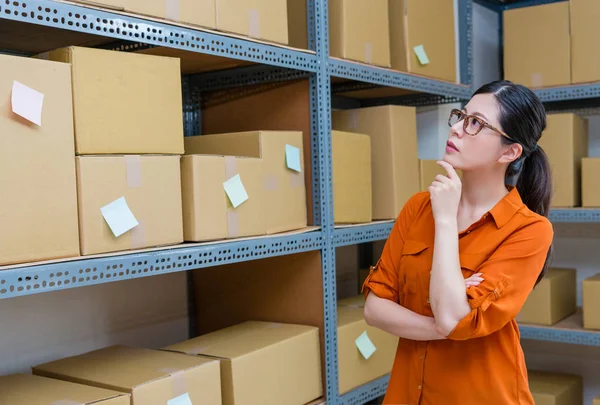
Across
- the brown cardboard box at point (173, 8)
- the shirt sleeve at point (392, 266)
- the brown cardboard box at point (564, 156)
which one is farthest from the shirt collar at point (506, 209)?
the brown cardboard box at point (564, 156)

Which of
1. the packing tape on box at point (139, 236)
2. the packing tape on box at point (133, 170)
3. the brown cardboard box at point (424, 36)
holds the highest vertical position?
the brown cardboard box at point (424, 36)

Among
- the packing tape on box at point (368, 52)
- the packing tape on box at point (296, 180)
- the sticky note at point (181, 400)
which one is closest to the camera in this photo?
the sticky note at point (181, 400)

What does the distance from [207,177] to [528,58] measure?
202cm

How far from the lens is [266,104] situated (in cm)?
255

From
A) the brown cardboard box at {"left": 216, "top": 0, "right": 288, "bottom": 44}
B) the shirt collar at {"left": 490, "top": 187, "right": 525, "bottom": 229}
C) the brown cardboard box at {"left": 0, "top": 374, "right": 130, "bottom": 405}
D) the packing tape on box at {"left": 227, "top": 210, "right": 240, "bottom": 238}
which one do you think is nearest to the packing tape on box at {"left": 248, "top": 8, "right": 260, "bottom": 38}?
the brown cardboard box at {"left": 216, "top": 0, "right": 288, "bottom": 44}

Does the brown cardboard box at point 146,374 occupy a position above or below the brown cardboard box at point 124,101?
below

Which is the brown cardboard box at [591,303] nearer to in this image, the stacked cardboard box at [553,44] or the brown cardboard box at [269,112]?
the stacked cardboard box at [553,44]

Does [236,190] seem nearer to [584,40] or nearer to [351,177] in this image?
[351,177]

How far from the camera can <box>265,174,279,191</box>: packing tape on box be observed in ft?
7.33

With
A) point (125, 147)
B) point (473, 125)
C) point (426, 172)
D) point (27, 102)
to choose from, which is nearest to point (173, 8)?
point (125, 147)

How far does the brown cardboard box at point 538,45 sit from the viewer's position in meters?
3.23

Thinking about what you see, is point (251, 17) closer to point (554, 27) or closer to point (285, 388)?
point (285, 388)

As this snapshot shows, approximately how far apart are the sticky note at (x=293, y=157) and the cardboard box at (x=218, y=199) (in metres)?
0.13

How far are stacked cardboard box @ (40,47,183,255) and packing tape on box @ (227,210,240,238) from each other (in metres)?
0.19
